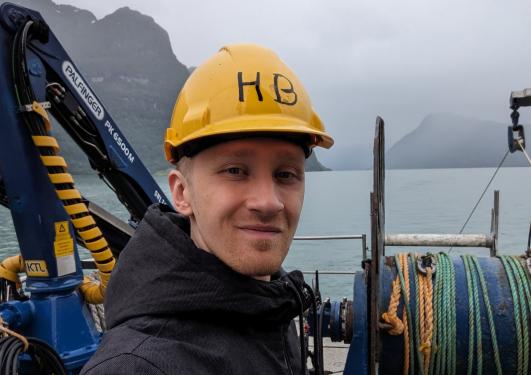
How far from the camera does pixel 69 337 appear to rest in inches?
112

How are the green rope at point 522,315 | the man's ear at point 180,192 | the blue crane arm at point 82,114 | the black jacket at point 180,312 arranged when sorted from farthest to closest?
1. the blue crane arm at point 82,114
2. the green rope at point 522,315
3. the man's ear at point 180,192
4. the black jacket at point 180,312

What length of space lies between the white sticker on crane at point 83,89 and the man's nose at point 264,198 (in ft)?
8.37

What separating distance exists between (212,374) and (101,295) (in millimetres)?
2268

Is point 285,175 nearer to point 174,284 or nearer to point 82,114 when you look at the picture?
point 174,284

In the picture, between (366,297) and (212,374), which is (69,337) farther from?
(212,374)

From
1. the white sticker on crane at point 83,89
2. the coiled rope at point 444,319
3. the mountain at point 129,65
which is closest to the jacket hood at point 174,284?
the coiled rope at point 444,319

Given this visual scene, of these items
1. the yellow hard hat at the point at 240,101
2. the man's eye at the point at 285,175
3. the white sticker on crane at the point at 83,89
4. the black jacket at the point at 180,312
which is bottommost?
the black jacket at the point at 180,312

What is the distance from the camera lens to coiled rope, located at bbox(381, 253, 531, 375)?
247 centimetres

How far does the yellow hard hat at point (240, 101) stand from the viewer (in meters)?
1.25

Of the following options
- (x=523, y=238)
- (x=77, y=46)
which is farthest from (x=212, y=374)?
(x=77, y=46)

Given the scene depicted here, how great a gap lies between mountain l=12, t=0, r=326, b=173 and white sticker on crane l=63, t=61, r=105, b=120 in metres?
99.3

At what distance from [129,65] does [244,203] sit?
601 ft

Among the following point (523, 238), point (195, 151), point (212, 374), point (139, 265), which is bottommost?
point (523, 238)

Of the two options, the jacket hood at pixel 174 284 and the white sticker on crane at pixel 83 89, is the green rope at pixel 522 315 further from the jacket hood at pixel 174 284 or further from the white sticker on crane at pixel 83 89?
the white sticker on crane at pixel 83 89
